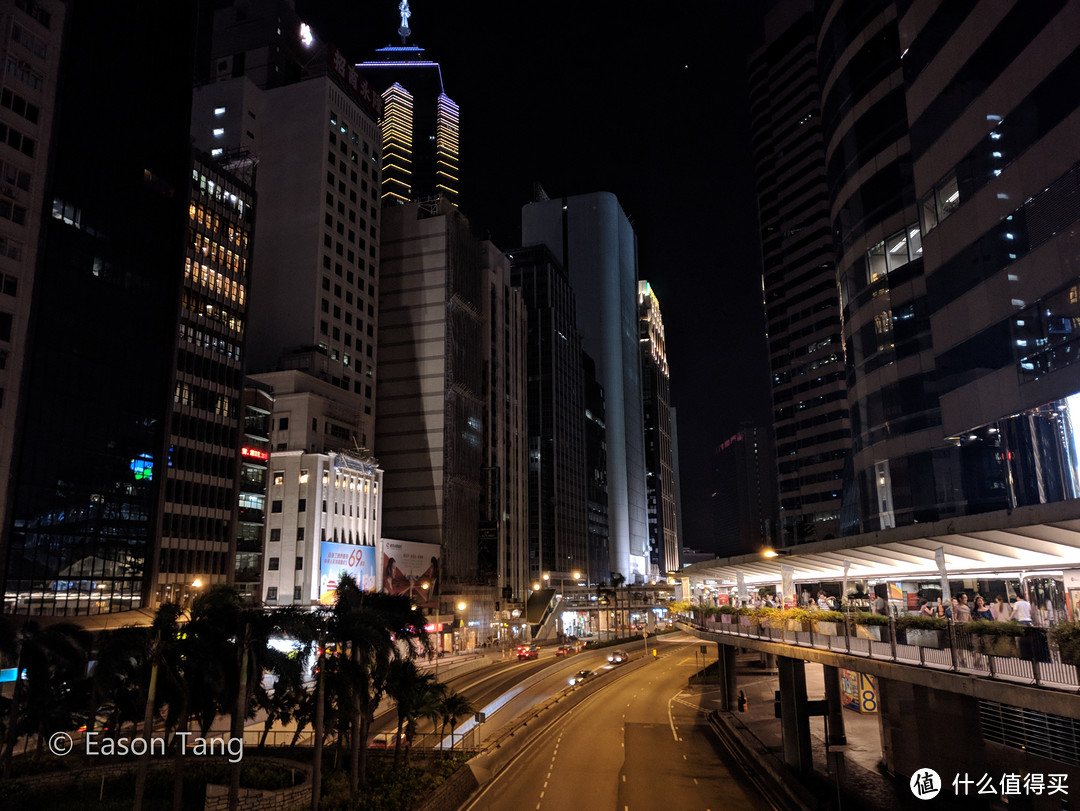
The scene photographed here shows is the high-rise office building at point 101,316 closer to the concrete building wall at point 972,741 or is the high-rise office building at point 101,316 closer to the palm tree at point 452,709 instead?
the palm tree at point 452,709

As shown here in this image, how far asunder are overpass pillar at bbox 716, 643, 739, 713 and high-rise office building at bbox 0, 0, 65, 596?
56.9 meters

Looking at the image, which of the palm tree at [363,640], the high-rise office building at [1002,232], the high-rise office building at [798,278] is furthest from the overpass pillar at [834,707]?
the high-rise office building at [798,278]

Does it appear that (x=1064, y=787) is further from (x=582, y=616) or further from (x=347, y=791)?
(x=582, y=616)

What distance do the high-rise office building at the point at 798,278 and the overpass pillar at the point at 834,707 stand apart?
2322 inches

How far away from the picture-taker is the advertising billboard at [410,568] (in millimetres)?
106062

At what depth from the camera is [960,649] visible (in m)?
22.1

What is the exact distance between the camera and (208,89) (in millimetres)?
112500

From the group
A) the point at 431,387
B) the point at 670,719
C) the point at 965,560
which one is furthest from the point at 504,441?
the point at 965,560

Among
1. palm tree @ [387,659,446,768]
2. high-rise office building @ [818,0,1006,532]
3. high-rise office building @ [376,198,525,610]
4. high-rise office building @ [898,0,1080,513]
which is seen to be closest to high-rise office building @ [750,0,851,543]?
high-rise office building @ [376,198,525,610]

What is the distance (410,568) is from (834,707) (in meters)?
74.3

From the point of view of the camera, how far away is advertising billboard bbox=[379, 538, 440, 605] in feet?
348

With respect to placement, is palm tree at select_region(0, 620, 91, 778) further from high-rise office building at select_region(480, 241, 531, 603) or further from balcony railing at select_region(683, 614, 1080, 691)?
high-rise office building at select_region(480, 241, 531, 603)

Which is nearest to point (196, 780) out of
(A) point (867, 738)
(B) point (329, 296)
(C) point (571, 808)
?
(C) point (571, 808)

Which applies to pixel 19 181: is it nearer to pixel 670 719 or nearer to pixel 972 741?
pixel 670 719
